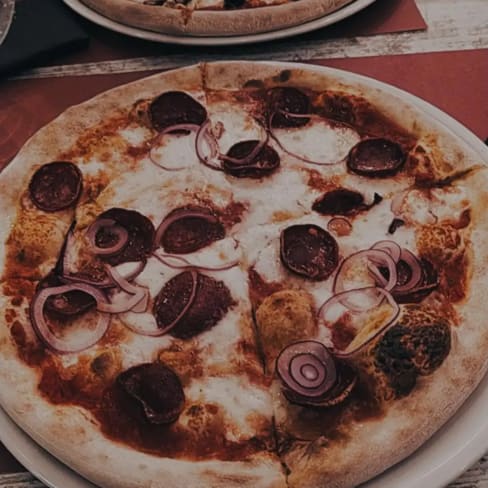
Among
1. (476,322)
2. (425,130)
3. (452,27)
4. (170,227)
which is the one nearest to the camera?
(476,322)

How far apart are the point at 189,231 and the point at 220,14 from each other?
111 cm

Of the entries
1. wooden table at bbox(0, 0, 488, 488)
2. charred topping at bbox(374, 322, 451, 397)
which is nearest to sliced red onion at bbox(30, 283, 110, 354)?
charred topping at bbox(374, 322, 451, 397)

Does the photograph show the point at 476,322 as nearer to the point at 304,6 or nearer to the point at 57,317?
the point at 57,317

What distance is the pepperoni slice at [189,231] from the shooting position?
2.02 m

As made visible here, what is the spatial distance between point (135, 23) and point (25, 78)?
1.56ft

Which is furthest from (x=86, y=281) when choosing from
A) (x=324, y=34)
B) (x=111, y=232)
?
(x=324, y=34)

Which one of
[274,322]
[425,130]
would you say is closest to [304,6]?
[425,130]

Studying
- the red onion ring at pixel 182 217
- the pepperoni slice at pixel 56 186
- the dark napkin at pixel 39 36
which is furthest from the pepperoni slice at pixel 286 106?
the dark napkin at pixel 39 36

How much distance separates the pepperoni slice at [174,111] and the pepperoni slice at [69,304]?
66 centimetres

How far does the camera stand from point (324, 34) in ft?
9.62

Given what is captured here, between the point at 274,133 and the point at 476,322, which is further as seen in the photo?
the point at 274,133

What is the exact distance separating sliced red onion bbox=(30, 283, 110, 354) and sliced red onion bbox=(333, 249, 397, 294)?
1.92ft

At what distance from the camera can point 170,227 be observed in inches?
80.8

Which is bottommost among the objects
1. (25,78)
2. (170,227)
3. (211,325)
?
(211,325)
